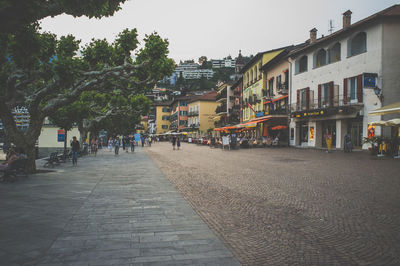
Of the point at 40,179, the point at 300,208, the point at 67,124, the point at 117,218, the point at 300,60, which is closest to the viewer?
the point at 117,218

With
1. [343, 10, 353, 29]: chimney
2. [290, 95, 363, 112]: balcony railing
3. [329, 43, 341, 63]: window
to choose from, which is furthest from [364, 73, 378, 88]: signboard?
[343, 10, 353, 29]: chimney

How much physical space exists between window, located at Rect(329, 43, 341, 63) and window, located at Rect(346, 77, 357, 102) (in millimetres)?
2755

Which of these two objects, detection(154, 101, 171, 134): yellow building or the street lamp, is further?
detection(154, 101, 171, 134): yellow building

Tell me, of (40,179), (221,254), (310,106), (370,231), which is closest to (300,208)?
(370,231)

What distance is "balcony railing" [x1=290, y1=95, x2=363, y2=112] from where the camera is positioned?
26.1 metres

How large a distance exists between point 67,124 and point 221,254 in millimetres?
21738

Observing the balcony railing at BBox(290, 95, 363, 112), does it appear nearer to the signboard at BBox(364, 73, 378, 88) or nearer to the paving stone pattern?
the signboard at BBox(364, 73, 378, 88)

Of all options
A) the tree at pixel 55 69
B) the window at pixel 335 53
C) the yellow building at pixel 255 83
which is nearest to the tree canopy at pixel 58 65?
the tree at pixel 55 69

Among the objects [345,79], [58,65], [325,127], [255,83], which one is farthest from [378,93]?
[255,83]

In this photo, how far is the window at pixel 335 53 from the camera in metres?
28.0

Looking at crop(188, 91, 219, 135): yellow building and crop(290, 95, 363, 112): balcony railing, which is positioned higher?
crop(188, 91, 219, 135): yellow building

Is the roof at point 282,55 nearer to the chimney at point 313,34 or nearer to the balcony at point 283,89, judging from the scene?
the chimney at point 313,34

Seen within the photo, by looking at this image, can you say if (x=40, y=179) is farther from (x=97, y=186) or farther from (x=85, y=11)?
(x=85, y=11)

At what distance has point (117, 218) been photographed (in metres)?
5.61
